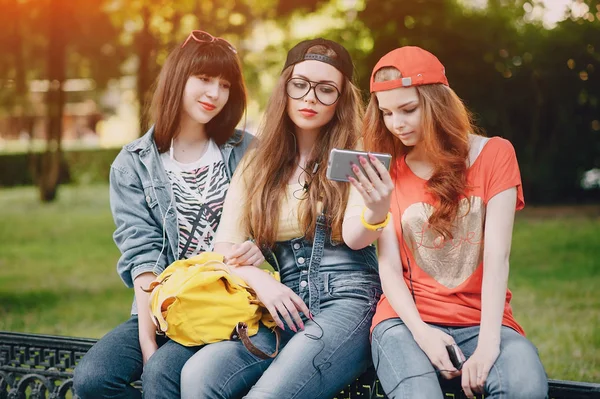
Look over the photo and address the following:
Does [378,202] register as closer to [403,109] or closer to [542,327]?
[403,109]

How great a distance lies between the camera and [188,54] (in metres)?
3.54

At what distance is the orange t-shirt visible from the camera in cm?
281

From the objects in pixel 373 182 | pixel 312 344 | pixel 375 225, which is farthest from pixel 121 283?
pixel 373 182

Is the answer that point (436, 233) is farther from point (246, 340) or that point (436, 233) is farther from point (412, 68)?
point (246, 340)

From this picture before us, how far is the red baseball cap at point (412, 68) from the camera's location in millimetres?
2861

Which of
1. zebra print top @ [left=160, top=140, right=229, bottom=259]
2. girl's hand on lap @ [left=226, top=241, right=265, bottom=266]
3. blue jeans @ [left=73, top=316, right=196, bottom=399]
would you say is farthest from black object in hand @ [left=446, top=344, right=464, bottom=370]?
zebra print top @ [left=160, top=140, right=229, bottom=259]

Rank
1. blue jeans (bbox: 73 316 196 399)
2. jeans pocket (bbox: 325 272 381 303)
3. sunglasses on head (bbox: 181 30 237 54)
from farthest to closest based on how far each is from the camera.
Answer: sunglasses on head (bbox: 181 30 237 54) → jeans pocket (bbox: 325 272 381 303) → blue jeans (bbox: 73 316 196 399)

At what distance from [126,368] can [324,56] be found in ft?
5.17

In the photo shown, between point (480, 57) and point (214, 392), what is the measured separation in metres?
9.51

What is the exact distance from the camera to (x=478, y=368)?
8.45 ft

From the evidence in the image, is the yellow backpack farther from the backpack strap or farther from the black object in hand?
the black object in hand

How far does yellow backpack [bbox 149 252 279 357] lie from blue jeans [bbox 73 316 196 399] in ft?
0.31

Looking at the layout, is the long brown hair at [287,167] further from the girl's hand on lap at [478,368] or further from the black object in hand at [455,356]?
the girl's hand on lap at [478,368]

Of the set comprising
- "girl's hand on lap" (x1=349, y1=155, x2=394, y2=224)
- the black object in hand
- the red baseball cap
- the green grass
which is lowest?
the green grass
